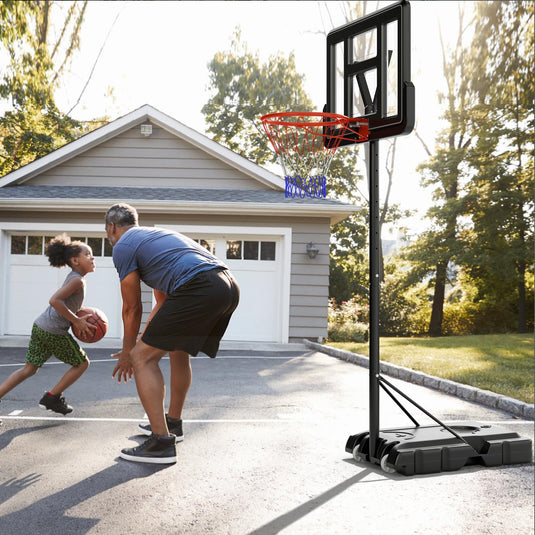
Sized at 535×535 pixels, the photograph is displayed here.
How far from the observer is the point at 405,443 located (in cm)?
352

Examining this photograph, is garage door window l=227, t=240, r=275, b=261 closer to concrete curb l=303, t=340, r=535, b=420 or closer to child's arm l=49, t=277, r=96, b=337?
concrete curb l=303, t=340, r=535, b=420

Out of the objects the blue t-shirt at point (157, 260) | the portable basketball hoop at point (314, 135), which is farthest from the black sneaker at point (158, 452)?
the portable basketball hoop at point (314, 135)

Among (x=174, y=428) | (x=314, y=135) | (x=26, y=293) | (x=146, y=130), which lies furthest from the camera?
(x=146, y=130)

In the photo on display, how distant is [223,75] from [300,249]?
16185 mm

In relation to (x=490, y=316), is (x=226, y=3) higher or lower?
higher

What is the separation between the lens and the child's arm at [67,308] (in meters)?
4.68

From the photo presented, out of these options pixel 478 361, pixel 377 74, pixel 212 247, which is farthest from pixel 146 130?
pixel 377 74

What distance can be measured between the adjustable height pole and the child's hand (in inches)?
95.1

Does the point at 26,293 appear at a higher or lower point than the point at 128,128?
lower

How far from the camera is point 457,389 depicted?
705 cm

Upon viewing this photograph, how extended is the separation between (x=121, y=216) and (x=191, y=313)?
0.85 meters

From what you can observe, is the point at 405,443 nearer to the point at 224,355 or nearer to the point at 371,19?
the point at 371,19

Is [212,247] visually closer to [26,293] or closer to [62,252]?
[26,293]

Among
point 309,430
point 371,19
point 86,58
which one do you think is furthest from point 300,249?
point 86,58
